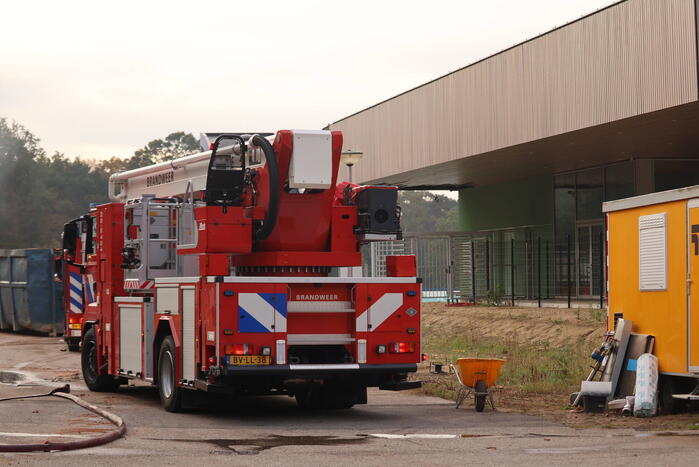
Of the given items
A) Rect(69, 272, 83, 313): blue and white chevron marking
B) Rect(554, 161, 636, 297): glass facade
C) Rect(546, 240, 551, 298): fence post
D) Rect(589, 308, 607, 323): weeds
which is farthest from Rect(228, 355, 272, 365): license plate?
Rect(546, 240, 551, 298): fence post

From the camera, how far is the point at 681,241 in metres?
15.0

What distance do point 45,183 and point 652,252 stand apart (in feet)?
295

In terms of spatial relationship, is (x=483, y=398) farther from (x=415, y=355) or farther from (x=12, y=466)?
(x=12, y=466)

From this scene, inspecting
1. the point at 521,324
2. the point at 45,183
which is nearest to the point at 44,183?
the point at 45,183

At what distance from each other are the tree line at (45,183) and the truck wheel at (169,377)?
63627 mm

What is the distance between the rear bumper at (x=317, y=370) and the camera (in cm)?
1423

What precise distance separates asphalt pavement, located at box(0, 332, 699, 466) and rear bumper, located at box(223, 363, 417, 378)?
24.0 inches

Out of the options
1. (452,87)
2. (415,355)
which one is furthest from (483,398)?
(452,87)

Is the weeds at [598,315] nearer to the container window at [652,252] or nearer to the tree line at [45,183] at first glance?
the container window at [652,252]

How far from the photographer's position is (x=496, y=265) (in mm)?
41438

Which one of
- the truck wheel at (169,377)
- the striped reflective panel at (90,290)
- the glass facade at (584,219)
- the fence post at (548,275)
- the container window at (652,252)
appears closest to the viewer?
the container window at (652,252)

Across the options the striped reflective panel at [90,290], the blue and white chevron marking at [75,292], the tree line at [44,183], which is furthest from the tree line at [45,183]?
the striped reflective panel at [90,290]

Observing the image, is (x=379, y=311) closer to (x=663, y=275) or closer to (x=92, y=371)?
(x=663, y=275)

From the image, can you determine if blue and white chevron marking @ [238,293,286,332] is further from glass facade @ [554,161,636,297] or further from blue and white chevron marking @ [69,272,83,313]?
glass facade @ [554,161,636,297]
